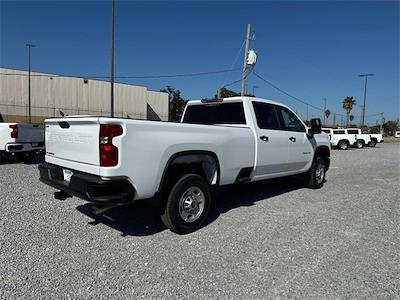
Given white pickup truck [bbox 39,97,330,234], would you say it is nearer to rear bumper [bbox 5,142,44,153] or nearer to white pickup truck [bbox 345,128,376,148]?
rear bumper [bbox 5,142,44,153]

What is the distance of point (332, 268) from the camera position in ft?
11.8

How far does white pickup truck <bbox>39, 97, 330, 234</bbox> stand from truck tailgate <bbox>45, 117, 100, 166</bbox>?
12mm

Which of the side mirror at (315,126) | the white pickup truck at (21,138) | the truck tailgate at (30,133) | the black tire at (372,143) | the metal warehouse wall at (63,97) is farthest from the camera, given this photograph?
the metal warehouse wall at (63,97)

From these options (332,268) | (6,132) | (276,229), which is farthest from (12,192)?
(332,268)

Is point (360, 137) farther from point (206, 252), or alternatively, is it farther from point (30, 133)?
point (206, 252)

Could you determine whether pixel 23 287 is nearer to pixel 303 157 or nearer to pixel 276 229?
pixel 276 229

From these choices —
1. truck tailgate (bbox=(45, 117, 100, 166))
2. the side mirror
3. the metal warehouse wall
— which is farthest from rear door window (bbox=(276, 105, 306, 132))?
the metal warehouse wall

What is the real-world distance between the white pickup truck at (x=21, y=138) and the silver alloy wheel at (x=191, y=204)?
24.1 feet

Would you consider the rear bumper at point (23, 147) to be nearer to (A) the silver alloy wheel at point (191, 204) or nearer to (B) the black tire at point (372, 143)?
(A) the silver alloy wheel at point (191, 204)

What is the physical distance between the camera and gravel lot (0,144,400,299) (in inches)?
122

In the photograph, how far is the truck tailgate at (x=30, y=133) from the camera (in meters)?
9.76

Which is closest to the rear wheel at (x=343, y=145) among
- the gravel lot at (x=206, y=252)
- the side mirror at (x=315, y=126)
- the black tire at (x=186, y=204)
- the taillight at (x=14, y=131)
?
the side mirror at (x=315, y=126)

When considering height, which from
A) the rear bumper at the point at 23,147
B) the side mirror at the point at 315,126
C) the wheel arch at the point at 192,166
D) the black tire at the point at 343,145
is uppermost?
the side mirror at the point at 315,126

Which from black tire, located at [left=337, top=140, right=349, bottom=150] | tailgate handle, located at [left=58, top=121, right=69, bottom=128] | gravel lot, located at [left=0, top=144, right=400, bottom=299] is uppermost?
tailgate handle, located at [left=58, top=121, right=69, bottom=128]
